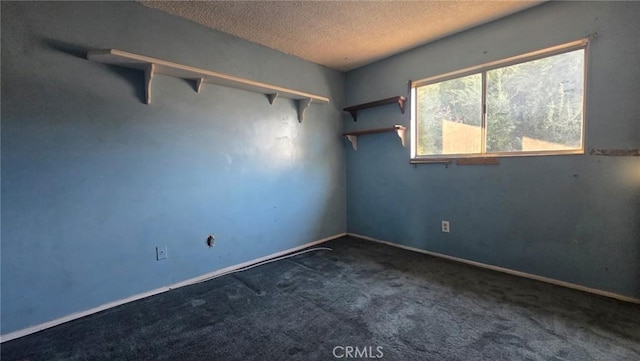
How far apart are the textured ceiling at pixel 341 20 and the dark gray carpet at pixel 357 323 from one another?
7.73 ft

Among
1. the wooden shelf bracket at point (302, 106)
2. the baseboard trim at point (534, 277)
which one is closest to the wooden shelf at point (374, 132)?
the wooden shelf bracket at point (302, 106)

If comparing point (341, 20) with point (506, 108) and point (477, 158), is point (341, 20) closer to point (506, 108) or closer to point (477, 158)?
point (506, 108)

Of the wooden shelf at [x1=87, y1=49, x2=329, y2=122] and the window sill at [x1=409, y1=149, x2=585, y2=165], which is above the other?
the wooden shelf at [x1=87, y1=49, x2=329, y2=122]

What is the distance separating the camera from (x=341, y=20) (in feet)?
8.27

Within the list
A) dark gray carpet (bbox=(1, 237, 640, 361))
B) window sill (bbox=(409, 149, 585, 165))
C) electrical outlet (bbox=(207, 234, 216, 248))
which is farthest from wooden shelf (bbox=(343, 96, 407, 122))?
electrical outlet (bbox=(207, 234, 216, 248))

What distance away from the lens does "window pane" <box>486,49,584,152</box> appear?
2.29 meters

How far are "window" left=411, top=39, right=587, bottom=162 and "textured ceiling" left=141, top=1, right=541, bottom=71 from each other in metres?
0.48

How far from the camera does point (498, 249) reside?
2.70 meters

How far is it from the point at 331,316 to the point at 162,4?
2.75 metres

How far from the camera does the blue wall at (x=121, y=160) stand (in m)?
1.82

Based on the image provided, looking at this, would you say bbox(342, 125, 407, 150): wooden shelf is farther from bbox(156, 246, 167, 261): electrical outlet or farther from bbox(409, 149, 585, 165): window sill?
bbox(156, 246, 167, 261): electrical outlet

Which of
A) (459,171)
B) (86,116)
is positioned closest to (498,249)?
(459,171)

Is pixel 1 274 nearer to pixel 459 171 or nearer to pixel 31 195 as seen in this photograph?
pixel 31 195

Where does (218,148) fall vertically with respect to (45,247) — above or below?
above
